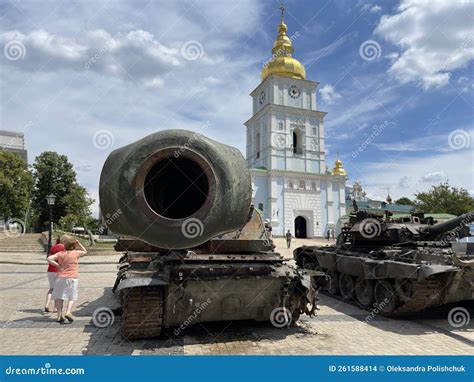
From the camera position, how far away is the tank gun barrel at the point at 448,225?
23.8 ft

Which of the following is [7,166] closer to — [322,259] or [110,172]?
[322,259]

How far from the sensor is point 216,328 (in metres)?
5.57

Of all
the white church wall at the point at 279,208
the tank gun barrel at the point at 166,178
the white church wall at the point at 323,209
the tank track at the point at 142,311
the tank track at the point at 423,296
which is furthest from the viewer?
the white church wall at the point at 323,209

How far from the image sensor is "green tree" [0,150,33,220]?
3117 cm

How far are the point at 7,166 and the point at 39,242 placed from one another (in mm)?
11607

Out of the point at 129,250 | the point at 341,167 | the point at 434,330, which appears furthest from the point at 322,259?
the point at 341,167

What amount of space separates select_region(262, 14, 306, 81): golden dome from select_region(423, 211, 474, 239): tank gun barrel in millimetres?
35147

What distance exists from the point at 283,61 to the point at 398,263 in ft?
125

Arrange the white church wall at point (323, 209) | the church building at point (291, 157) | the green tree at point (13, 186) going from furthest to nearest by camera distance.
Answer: the white church wall at point (323, 209) → the church building at point (291, 157) → the green tree at point (13, 186)

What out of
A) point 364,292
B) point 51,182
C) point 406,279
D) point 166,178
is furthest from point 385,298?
Result: point 51,182

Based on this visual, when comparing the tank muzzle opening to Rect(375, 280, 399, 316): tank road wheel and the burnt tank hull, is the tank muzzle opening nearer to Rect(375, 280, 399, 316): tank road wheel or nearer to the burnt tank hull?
the burnt tank hull

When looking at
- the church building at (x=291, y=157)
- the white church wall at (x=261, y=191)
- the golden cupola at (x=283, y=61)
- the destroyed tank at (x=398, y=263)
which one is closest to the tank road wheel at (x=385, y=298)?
the destroyed tank at (x=398, y=263)

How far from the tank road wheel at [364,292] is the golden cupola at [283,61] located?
35737 mm

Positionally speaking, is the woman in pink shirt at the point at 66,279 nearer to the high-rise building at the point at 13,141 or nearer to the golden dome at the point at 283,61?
the golden dome at the point at 283,61
